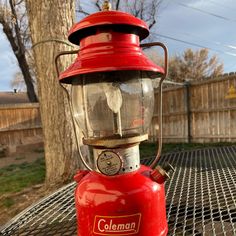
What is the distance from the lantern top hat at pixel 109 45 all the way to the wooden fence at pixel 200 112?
16.1 ft

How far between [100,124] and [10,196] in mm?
3010

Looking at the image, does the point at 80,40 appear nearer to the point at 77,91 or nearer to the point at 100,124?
the point at 77,91

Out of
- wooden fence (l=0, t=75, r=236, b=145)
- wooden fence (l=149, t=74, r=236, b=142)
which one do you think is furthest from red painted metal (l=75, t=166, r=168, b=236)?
wooden fence (l=149, t=74, r=236, b=142)

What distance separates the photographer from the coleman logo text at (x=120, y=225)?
2.38 ft

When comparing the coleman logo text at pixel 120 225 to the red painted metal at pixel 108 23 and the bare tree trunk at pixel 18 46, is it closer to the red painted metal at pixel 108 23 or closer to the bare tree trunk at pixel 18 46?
the red painted metal at pixel 108 23

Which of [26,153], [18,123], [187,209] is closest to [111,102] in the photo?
[187,209]

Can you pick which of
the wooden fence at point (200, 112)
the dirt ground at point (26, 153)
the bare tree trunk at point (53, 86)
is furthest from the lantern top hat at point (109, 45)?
the dirt ground at point (26, 153)

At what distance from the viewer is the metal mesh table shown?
0.93 m

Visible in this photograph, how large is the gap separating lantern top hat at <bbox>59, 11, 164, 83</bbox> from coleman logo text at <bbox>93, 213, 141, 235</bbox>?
14.9 inches

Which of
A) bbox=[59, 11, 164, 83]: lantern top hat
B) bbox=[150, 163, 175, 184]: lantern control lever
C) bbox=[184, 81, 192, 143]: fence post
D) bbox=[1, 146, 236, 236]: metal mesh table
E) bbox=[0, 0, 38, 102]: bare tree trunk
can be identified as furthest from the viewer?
bbox=[0, 0, 38, 102]: bare tree trunk

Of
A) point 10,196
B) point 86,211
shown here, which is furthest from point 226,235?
point 10,196

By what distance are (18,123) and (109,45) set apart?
333 inches

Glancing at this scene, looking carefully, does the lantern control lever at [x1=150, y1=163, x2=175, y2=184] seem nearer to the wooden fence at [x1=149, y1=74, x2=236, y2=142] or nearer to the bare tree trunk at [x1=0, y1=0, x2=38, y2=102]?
the wooden fence at [x1=149, y1=74, x2=236, y2=142]

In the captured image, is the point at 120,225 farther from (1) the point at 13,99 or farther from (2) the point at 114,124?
(1) the point at 13,99
